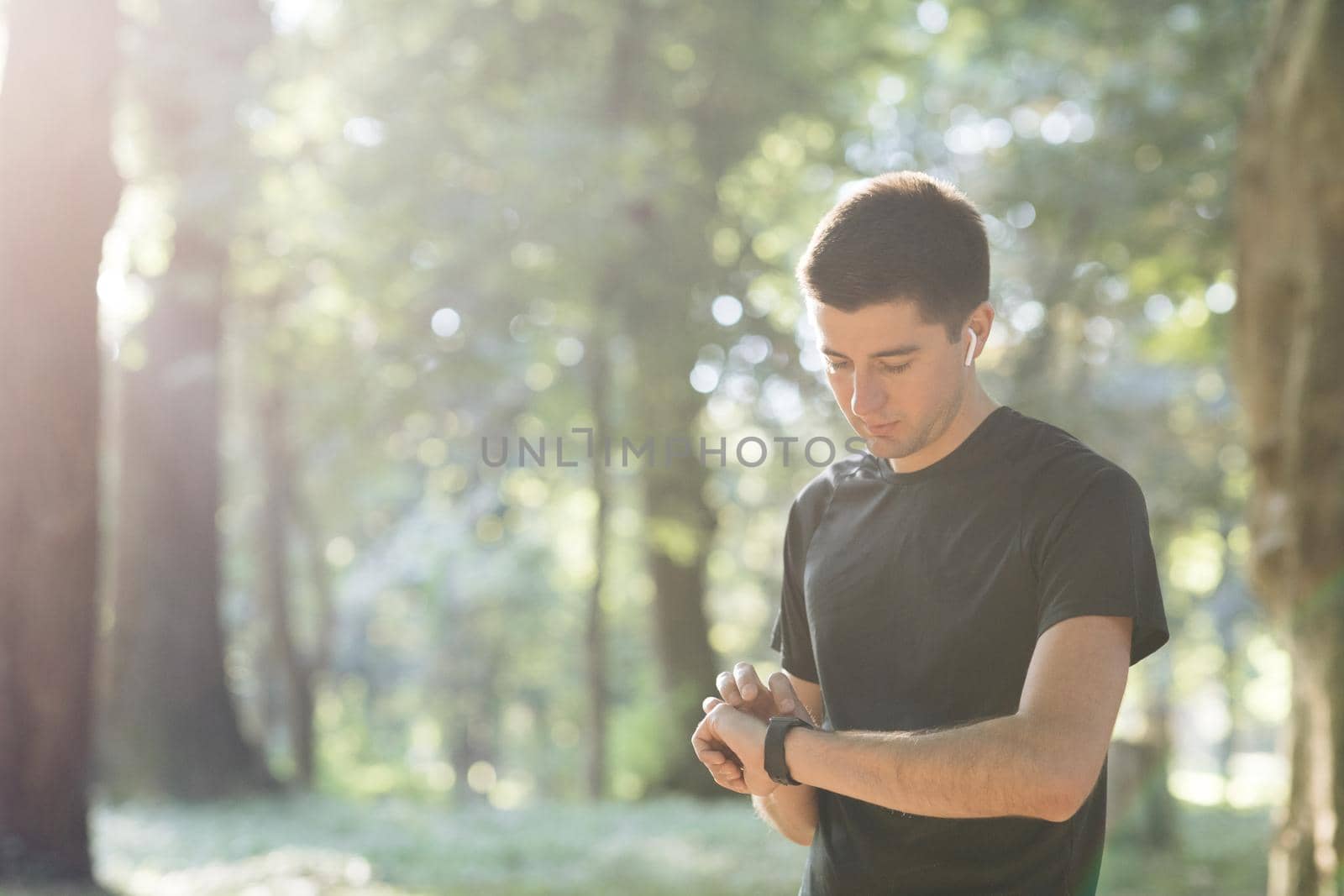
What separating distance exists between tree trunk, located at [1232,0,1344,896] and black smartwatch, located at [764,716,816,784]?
16.6 feet

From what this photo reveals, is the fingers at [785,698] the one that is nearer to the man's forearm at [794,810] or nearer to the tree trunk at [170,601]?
the man's forearm at [794,810]

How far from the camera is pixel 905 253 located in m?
2.12

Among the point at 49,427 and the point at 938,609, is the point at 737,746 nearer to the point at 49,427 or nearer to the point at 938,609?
the point at 938,609

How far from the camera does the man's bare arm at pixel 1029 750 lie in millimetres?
1827

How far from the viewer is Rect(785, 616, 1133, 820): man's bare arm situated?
183 centimetres

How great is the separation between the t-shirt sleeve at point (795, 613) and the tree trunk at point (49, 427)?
6277 millimetres

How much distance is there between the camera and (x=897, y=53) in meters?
12.9

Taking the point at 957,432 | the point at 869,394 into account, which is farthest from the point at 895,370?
the point at 957,432

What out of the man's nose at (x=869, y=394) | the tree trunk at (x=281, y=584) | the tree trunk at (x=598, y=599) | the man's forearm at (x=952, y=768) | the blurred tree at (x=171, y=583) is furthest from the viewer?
the tree trunk at (x=281, y=584)

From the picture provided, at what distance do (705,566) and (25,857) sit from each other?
29.0ft

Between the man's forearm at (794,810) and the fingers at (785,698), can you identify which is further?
the man's forearm at (794,810)

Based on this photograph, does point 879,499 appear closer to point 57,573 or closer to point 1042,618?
point 1042,618

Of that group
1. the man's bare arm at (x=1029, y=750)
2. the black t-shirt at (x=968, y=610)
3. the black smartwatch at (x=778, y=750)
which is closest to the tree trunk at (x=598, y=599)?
the black t-shirt at (x=968, y=610)

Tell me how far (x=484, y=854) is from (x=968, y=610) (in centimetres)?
880
